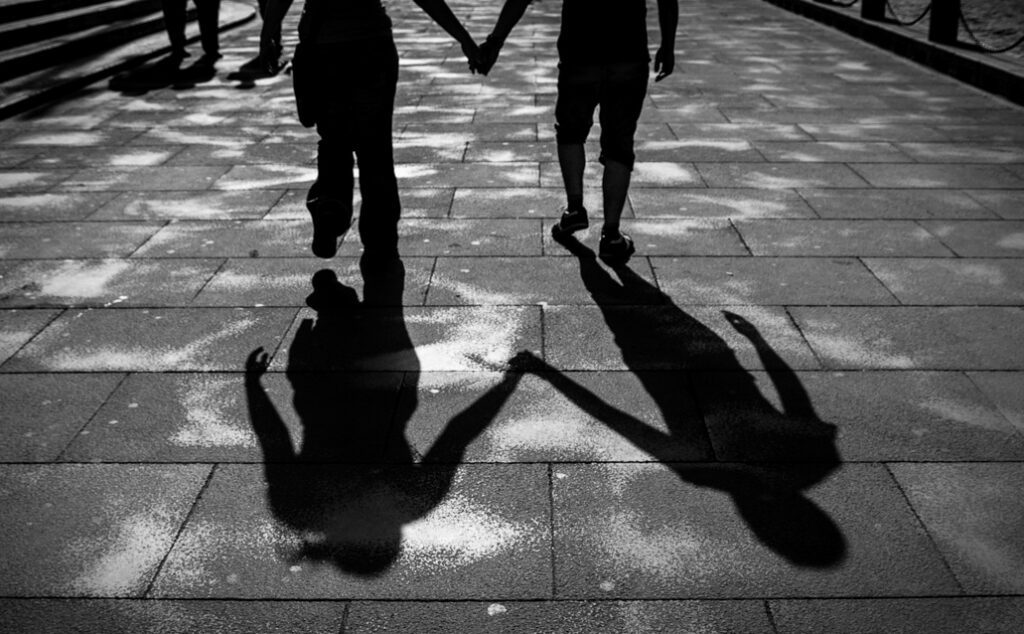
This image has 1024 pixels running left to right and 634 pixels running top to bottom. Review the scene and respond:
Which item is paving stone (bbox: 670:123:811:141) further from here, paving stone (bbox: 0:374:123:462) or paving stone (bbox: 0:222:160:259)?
paving stone (bbox: 0:374:123:462)

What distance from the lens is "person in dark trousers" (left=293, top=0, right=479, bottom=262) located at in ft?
16.4

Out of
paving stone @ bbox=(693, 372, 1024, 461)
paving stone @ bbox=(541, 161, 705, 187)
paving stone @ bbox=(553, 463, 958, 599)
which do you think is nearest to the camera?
paving stone @ bbox=(553, 463, 958, 599)

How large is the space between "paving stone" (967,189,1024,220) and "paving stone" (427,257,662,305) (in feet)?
8.11

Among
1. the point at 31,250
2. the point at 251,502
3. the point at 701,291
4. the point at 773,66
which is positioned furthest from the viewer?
the point at 773,66

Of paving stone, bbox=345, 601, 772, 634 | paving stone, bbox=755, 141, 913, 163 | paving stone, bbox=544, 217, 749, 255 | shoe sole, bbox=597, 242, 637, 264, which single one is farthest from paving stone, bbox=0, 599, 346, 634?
paving stone, bbox=755, 141, 913, 163

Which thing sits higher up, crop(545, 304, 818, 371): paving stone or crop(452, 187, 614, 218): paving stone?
crop(452, 187, 614, 218): paving stone

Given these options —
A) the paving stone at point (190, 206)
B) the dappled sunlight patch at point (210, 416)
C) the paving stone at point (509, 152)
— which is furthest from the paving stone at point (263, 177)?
the dappled sunlight patch at point (210, 416)

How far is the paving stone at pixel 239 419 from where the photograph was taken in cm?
365

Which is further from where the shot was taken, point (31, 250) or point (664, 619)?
point (31, 250)

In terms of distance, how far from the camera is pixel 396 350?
4.48 m

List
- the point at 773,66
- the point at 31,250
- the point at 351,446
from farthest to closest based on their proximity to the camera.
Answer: the point at 773,66
the point at 31,250
the point at 351,446

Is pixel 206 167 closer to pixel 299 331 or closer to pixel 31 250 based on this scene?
pixel 31 250

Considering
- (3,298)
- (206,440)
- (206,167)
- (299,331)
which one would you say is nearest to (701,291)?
(299,331)

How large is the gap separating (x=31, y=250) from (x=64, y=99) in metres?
5.37
